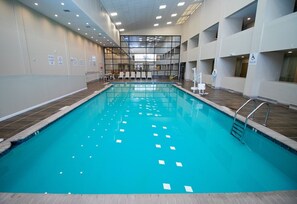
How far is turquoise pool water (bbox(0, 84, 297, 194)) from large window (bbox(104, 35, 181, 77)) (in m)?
14.1

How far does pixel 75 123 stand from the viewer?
14.2 ft

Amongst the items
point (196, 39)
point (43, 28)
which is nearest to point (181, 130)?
point (43, 28)

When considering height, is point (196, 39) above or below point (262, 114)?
above

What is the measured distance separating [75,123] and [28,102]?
1546 millimetres

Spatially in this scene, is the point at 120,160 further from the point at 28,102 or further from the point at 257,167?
the point at 28,102

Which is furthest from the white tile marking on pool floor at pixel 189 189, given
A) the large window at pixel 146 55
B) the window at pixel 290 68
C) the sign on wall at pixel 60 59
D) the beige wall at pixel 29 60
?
the large window at pixel 146 55

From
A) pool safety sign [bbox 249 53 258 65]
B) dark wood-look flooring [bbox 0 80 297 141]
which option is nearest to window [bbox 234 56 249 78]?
pool safety sign [bbox 249 53 258 65]

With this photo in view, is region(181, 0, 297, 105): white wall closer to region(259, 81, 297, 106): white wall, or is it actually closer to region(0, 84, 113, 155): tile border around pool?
region(259, 81, 297, 106): white wall

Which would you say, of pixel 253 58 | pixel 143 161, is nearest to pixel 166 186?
pixel 143 161

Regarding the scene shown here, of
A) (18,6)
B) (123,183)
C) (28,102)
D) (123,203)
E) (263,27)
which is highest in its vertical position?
(18,6)

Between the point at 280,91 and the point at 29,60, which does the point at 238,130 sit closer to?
the point at 280,91

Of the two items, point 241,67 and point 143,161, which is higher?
point 241,67

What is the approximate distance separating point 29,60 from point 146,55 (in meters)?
12.7

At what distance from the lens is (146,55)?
17.5 meters
